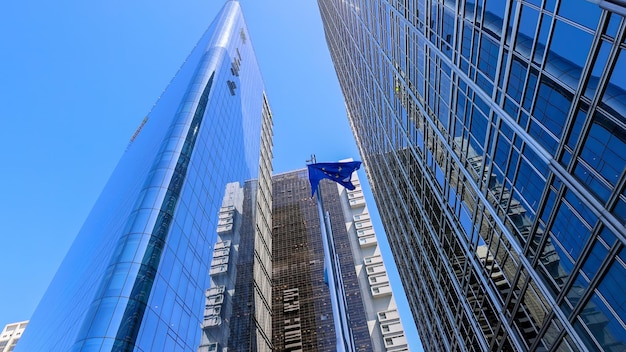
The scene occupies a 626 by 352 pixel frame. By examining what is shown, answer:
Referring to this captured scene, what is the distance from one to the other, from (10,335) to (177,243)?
127088 millimetres

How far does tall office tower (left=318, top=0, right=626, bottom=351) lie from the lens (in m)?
11.9

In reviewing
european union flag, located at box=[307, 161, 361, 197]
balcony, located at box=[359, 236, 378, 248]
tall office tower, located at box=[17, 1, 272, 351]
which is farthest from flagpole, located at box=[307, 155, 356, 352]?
balcony, located at box=[359, 236, 378, 248]

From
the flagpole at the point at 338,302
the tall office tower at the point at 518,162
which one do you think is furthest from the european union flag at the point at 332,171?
the tall office tower at the point at 518,162

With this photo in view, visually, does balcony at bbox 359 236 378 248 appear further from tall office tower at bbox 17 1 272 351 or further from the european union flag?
the european union flag

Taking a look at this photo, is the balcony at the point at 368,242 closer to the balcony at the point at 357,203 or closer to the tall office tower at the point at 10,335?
the balcony at the point at 357,203

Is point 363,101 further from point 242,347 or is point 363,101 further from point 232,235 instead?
point 242,347

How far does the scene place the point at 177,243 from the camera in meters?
36.3

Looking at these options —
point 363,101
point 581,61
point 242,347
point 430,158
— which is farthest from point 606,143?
point 363,101

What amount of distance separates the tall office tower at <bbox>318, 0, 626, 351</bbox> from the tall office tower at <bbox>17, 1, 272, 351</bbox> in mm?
20746

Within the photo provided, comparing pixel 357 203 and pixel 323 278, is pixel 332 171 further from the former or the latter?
pixel 357 203

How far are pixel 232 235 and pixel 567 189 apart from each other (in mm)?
40942

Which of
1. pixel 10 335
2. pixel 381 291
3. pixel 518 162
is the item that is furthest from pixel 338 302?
pixel 10 335

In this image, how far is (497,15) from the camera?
1670 centimetres

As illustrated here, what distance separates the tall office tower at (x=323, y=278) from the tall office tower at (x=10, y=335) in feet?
308
